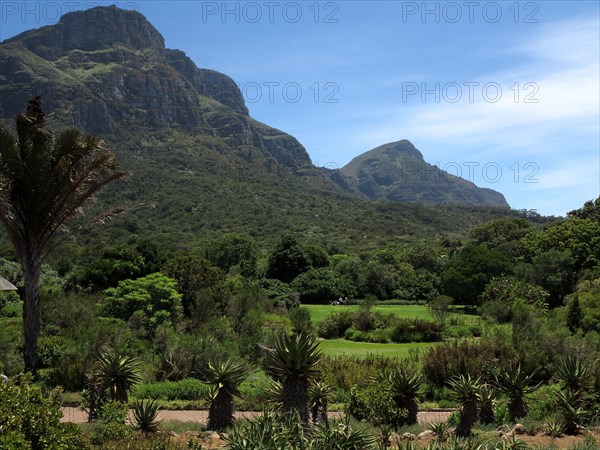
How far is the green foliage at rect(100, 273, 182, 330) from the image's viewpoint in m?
22.0

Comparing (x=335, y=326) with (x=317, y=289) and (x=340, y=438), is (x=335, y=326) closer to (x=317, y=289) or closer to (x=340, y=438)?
(x=317, y=289)

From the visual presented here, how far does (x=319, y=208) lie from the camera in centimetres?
12162

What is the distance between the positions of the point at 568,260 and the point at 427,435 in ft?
125

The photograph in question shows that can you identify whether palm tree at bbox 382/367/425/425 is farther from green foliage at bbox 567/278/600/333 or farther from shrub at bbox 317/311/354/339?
shrub at bbox 317/311/354/339

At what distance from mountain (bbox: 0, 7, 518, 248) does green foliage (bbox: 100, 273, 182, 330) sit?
2049 inches

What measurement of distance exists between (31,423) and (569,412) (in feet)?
33.4

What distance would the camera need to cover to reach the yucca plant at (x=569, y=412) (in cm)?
1159

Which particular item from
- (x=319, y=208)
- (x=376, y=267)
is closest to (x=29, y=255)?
(x=376, y=267)

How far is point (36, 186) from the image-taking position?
50.7 ft

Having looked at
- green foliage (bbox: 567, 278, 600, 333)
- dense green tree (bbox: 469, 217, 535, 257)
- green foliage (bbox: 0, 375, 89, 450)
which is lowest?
green foliage (bbox: 0, 375, 89, 450)

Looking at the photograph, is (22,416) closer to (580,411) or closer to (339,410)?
(339,410)

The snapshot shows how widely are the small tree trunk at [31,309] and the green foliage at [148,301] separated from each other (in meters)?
6.37

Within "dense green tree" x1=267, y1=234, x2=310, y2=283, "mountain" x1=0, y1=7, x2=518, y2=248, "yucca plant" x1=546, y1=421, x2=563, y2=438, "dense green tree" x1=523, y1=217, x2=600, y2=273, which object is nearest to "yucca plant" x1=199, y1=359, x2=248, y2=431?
"yucca plant" x1=546, y1=421, x2=563, y2=438

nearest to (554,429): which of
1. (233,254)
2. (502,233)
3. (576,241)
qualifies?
(576,241)
